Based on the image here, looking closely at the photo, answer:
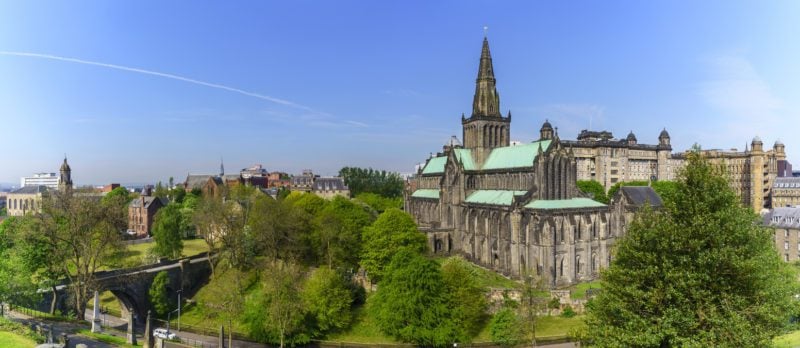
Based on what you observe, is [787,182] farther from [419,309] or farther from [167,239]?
[167,239]

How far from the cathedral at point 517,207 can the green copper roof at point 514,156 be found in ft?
0.63

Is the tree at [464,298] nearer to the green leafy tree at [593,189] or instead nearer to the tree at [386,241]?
the tree at [386,241]

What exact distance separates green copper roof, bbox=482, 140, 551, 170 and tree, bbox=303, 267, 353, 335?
30851 mm

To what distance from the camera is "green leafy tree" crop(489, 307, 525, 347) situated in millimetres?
36094

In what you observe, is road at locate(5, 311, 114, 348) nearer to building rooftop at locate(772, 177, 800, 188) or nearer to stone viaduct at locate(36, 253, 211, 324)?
stone viaduct at locate(36, 253, 211, 324)

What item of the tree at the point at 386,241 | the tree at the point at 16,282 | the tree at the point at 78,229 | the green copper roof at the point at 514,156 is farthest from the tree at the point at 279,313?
the green copper roof at the point at 514,156

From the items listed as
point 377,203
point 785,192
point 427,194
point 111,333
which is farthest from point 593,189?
point 111,333

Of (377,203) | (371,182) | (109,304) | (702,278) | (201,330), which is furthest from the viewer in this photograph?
(371,182)

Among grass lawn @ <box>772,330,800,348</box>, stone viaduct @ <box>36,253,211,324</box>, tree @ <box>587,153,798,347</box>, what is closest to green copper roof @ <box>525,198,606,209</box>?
grass lawn @ <box>772,330,800,348</box>

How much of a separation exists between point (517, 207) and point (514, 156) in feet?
41.2

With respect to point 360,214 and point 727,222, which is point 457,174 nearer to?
point 360,214

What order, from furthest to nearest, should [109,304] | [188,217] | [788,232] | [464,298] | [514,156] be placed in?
[188,217] → [788,232] → [514,156] → [109,304] → [464,298]

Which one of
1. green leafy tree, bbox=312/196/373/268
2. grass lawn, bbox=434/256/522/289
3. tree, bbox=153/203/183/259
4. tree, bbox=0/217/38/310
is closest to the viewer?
tree, bbox=0/217/38/310

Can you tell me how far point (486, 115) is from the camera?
7469 centimetres
